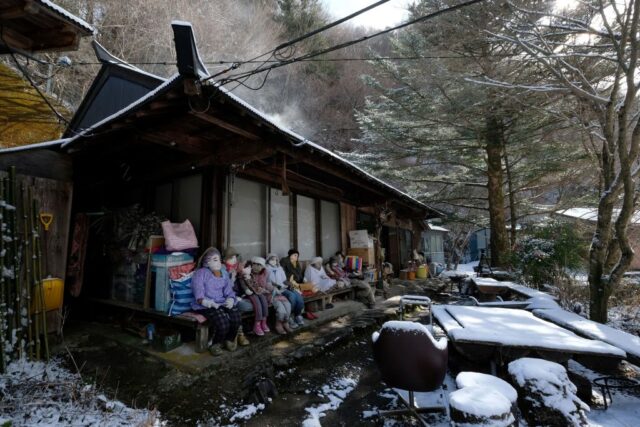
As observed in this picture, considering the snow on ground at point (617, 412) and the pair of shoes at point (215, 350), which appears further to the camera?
the pair of shoes at point (215, 350)

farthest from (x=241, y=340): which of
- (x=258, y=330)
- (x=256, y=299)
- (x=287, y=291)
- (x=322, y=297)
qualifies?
(x=322, y=297)

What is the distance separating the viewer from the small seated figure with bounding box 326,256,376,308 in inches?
317

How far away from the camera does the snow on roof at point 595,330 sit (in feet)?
11.3

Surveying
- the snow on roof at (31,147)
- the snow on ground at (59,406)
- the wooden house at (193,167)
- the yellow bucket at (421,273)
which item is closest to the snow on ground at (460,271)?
the yellow bucket at (421,273)

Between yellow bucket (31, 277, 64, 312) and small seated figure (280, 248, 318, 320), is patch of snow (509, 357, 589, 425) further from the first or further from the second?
yellow bucket (31, 277, 64, 312)

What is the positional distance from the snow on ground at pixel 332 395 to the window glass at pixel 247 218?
10.6 feet

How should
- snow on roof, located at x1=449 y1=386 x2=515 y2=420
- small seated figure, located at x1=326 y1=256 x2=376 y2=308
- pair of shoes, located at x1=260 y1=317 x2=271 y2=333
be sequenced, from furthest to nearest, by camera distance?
small seated figure, located at x1=326 y1=256 x2=376 y2=308
pair of shoes, located at x1=260 y1=317 x2=271 y2=333
snow on roof, located at x1=449 y1=386 x2=515 y2=420

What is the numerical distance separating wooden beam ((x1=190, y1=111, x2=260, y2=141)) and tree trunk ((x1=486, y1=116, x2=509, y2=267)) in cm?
990

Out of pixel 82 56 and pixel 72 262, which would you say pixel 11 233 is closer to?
pixel 72 262

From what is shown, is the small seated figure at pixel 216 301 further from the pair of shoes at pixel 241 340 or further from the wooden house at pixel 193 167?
the wooden house at pixel 193 167

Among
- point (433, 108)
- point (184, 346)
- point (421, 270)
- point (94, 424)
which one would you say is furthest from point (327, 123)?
point (94, 424)

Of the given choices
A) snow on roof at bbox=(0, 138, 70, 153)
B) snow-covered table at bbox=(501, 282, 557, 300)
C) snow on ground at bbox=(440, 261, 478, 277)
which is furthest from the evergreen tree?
snow on roof at bbox=(0, 138, 70, 153)

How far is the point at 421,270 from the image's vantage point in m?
13.8

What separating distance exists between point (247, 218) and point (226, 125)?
268 centimetres
